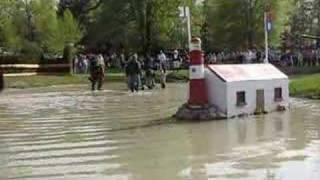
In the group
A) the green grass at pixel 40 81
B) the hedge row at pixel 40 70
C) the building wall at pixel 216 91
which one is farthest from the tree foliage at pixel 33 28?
the building wall at pixel 216 91

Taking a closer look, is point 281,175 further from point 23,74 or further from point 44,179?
point 23,74

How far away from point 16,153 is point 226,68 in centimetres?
718

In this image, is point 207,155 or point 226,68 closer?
point 207,155

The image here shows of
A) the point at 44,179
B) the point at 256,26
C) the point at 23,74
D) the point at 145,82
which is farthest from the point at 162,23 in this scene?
the point at 44,179

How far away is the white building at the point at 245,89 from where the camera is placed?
17.8 meters

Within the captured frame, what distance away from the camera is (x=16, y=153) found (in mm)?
12828

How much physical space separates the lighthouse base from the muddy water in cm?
45

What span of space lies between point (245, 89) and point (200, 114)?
5.29 ft

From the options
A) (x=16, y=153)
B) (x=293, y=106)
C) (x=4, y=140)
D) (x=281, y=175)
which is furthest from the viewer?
(x=293, y=106)

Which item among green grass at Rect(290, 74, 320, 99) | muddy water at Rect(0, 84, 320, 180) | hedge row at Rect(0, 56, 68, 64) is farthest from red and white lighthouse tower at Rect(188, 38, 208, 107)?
hedge row at Rect(0, 56, 68, 64)

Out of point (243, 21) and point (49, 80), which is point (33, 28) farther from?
point (49, 80)

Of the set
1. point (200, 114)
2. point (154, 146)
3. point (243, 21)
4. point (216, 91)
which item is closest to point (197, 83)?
point (216, 91)

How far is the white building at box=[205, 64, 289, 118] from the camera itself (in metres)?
17.8

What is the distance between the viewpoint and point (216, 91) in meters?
17.8
